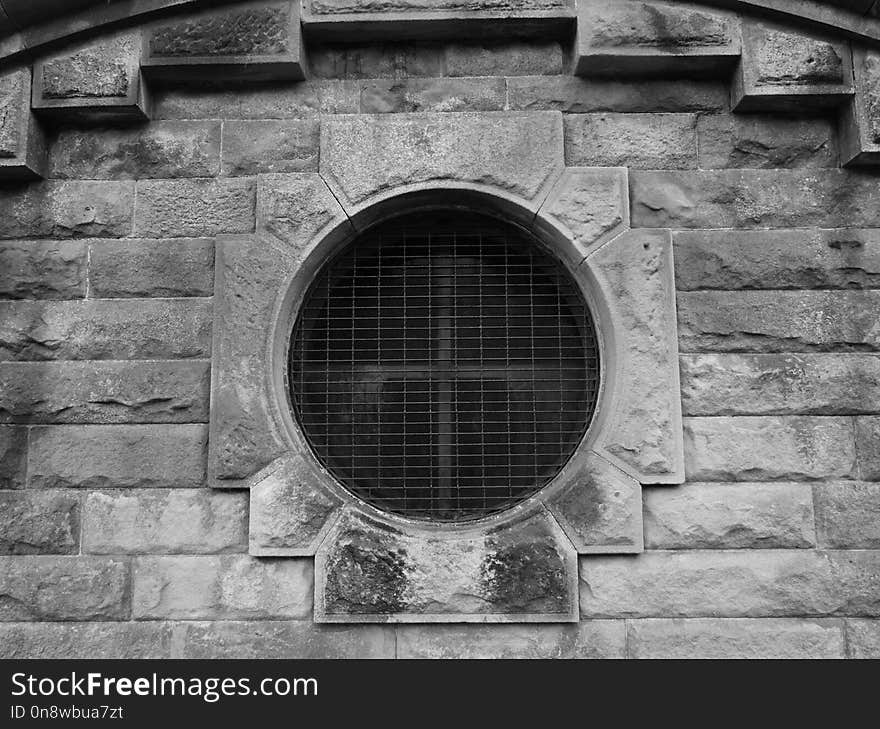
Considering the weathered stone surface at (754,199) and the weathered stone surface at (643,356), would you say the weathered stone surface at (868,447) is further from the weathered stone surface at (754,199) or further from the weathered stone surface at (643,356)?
the weathered stone surface at (754,199)

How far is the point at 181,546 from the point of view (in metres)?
3.48

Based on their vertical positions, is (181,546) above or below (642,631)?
above

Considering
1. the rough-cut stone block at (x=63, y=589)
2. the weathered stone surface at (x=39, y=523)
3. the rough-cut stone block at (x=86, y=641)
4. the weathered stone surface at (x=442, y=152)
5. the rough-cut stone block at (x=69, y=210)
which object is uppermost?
the weathered stone surface at (x=442, y=152)

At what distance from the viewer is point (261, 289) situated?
142 inches

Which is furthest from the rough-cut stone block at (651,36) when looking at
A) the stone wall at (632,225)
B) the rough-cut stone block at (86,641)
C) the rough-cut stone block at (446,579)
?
the rough-cut stone block at (86,641)

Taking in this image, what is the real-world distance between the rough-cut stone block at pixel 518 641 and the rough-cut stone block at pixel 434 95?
2.19 meters

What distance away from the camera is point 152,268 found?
3676 mm

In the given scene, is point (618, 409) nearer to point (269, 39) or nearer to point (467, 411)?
point (467, 411)

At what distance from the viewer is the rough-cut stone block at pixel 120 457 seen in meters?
3.53

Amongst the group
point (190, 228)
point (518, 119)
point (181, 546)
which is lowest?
point (181, 546)

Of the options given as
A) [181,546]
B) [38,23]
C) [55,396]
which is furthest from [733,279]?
[38,23]

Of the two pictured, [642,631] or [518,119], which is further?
A: [518,119]

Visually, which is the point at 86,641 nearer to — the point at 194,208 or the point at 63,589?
the point at 63,589

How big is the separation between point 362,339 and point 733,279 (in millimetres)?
1590
